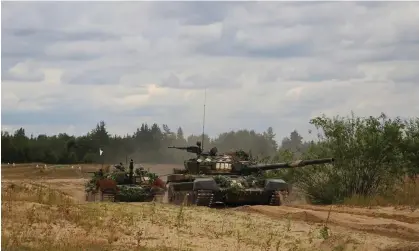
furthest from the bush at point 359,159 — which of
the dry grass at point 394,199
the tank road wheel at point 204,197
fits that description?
the tank road wheel at point 204,197

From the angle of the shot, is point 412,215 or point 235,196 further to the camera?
point 235,196

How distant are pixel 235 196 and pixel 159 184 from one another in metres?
4.07

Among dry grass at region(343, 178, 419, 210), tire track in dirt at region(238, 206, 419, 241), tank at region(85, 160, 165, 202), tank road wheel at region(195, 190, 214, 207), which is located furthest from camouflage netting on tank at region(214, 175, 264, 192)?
dry grass at region(343, 178, 419, 210)

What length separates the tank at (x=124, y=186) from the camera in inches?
1019

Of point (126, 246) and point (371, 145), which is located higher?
point (371, 145)

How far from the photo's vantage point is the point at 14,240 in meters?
12.6

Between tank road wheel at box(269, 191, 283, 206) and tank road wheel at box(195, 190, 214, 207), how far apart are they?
84.8 inches

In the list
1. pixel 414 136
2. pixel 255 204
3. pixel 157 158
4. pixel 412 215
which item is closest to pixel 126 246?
pixel 412 215

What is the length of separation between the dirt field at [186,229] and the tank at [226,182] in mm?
3421

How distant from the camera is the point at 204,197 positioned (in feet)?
77.0

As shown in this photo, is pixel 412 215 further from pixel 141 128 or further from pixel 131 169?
pixel 141 128

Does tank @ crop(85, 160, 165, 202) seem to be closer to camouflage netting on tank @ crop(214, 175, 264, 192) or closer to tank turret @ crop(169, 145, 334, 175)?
tank turret @ crop(169, 145, 334, 175)

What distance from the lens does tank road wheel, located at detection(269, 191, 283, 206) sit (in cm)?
2442

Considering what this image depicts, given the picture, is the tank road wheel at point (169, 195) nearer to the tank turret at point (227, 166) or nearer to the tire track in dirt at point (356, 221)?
the tank turret at point (227, 166)
